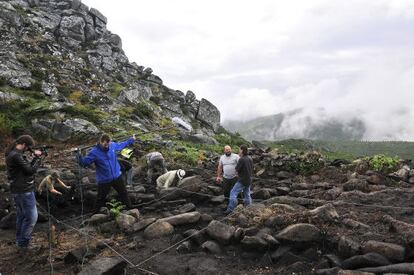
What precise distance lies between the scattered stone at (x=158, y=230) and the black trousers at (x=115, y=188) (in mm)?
2035

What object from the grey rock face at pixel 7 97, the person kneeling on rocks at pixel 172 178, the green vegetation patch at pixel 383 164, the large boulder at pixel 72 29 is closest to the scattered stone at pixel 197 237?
the person kneeling on rocks at pixel 172 178

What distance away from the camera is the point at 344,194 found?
1389 cm

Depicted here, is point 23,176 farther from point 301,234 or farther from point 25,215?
point 301,234

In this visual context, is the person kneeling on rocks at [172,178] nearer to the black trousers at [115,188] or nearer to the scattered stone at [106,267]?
the black trousers at [115,188]

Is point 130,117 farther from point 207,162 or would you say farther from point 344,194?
point 344,194

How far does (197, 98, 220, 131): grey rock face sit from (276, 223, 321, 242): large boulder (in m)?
34.2

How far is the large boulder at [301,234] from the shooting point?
923cm

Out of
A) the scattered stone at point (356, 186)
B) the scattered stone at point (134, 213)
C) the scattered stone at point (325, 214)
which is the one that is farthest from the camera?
the scattered stone at point (356, 186)

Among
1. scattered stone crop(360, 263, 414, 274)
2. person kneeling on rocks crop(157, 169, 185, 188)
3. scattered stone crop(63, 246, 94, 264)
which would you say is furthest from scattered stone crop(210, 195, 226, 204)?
scattered stone crop(360, 263, 414, 274)

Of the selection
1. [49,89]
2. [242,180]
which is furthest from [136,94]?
[242,180]

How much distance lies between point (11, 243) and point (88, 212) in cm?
316

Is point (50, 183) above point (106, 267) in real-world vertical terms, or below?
above

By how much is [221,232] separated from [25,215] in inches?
177

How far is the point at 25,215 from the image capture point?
389 inches
